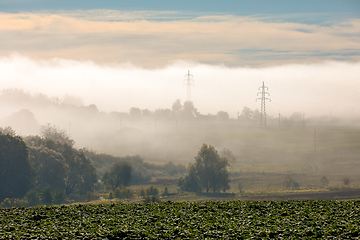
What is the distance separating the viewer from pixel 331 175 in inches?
6855

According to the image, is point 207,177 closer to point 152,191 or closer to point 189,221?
point 152,191

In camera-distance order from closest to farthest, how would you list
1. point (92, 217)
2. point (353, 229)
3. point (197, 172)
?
point (353, 229) → point (92, 217) → point (197, 172)

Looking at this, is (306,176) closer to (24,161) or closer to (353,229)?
(24,161)

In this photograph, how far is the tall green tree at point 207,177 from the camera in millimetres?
143750

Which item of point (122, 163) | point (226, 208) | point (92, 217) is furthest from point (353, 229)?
point (122, 163)

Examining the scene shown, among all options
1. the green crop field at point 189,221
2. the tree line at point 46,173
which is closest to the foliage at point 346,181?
the tree line at point 46,173

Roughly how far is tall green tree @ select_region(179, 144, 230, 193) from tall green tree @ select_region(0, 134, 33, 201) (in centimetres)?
4543

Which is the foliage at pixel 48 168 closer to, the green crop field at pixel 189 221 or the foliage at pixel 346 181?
the foliage at pixel 346 181

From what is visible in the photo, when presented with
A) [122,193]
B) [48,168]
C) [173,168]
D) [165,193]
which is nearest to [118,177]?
[122,193]

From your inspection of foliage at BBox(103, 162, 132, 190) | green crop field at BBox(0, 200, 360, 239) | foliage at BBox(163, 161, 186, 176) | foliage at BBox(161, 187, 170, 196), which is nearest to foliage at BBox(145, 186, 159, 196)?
foliage at BBox(161, 187, 170, 196)

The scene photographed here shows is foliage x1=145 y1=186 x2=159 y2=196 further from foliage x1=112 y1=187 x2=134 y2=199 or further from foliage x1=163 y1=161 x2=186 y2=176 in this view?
foliage x1=163 y1=161 x2=186 y2=176

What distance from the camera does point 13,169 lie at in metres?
126

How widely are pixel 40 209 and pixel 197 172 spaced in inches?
4025

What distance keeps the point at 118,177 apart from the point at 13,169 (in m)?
31.9
